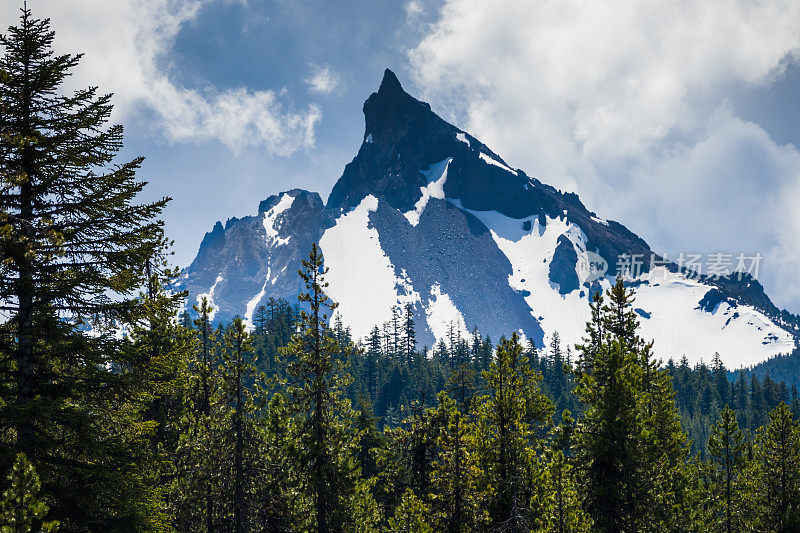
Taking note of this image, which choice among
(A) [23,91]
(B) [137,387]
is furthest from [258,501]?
(A) [23,91]

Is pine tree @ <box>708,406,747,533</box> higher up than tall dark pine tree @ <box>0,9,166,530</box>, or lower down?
lower down

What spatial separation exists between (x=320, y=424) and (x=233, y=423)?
3.29m

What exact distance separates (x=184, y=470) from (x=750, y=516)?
28.8 m

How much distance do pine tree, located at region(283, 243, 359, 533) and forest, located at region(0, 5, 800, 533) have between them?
8 cm

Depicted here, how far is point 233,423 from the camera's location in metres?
19.6

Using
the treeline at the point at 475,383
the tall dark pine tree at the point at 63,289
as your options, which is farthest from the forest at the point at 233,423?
the treeline at the point at 475,383

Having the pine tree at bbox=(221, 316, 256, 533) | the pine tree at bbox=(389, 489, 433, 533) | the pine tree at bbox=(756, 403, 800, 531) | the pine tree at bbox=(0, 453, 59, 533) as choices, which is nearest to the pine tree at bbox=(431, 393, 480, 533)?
the pine tree at bbox=(389, 489, 433, 533)

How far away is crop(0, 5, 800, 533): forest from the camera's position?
10578 millimetres

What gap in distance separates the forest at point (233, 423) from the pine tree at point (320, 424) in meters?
0.08

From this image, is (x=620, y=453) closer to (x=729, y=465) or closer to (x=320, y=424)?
(x=320, y=424)

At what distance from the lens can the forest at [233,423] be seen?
34.7 feet

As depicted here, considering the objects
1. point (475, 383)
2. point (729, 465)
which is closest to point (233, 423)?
point (729, 465)

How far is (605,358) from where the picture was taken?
20906 millimetres

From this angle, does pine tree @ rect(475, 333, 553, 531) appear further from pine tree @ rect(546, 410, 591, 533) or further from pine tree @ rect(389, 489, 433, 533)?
pine tree @ rect(389, 489, 433, 533)
